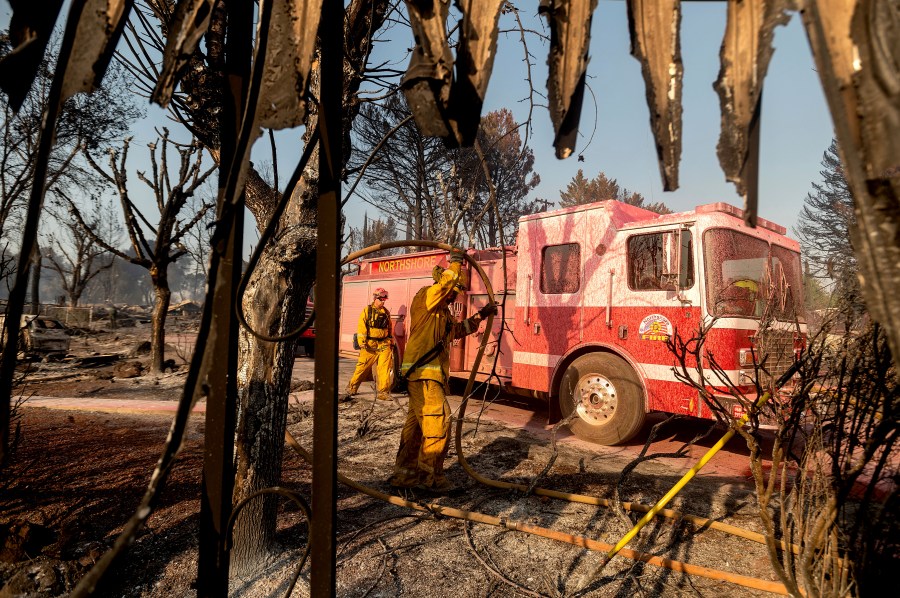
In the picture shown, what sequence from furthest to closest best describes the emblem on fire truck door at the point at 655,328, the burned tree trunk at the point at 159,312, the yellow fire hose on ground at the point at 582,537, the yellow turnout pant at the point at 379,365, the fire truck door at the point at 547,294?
the burned tree trunk at the point at 159,312 < the yellow turnout pant at the point at 379,365 < the fire truck door at the point at 547,294 < the emblem on fire truck door at the point at 655,328 < the yellow fire hose on ground at the point at 582,537

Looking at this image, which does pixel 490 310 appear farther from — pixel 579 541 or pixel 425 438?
pixel 579 541

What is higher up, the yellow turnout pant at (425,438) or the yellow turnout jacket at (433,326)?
the yellow turnout jacket at (433,326)

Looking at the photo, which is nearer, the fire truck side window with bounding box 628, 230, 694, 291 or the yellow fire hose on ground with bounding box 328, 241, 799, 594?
the yellow fire hose on ground with bounding box 328, 241, 799, 594

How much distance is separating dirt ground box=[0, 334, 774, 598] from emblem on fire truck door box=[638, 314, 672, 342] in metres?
1.45

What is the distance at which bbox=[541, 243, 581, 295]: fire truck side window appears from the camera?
21.3 ft

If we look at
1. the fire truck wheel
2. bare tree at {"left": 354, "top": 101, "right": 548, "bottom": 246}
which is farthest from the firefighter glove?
bare tree at {"left": 354, "top": 101, "right": 548, "bottom": 246}

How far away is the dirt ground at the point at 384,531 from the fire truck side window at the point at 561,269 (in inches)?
94.6

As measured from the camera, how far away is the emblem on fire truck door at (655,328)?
548 centimetres

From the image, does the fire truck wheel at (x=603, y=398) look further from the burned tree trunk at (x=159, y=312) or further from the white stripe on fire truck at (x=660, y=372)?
the burned tree trunk at (x=159, y=312)

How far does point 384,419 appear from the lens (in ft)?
22.2

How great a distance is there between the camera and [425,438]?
13.5 ft

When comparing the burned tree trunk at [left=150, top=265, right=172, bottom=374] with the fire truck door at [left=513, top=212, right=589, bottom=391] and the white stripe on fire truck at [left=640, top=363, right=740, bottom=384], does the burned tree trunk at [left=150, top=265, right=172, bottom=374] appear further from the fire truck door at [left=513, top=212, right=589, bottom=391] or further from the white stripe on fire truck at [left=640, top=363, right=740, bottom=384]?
the white stripe on fire truck at [left=640, top=363, right=740, bottom=384]

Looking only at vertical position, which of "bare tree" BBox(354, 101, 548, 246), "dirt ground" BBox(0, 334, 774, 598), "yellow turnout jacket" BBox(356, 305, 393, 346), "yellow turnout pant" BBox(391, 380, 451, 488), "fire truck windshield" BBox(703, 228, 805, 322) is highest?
"bare tree" BBox(354, 101, 548, 246)

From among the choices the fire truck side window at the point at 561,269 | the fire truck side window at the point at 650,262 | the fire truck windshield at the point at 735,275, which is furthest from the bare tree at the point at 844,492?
the fire truck side window at the point at 561,269
